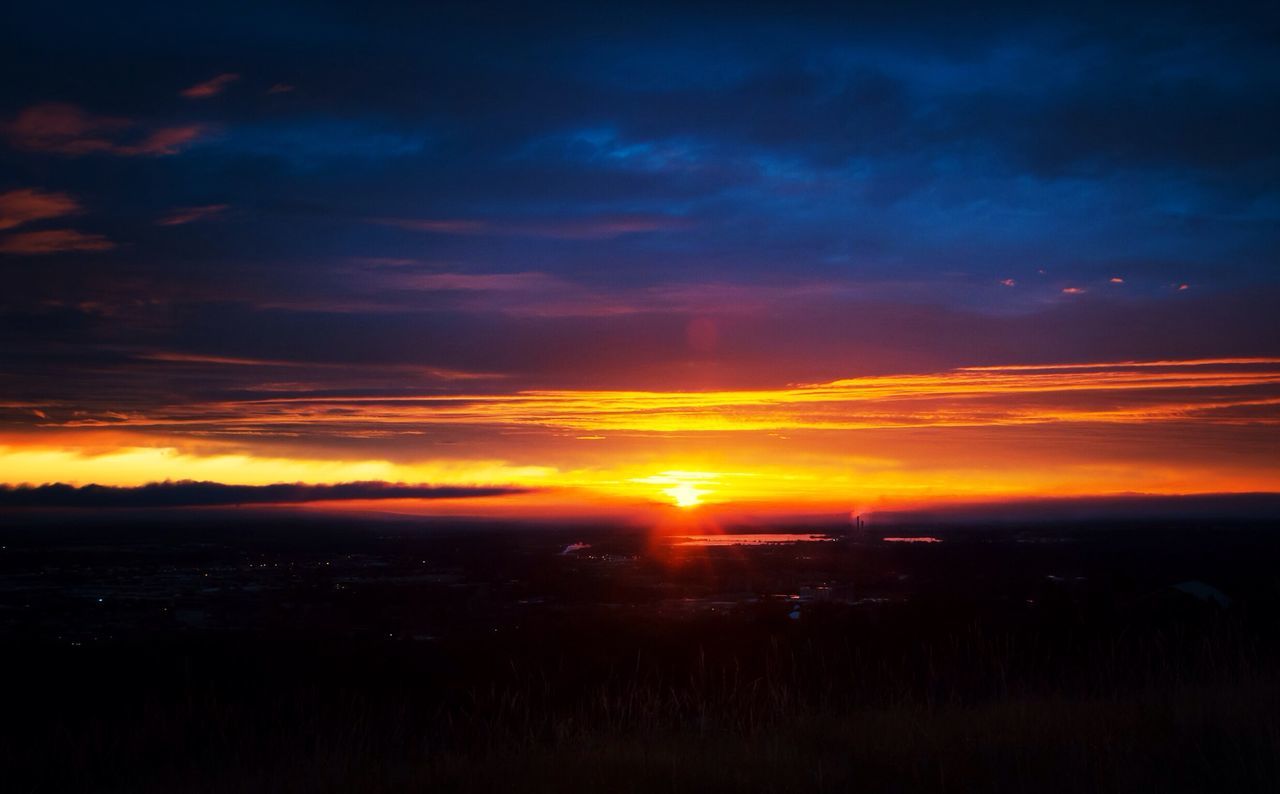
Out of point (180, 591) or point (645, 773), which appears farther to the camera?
point (180, 591)

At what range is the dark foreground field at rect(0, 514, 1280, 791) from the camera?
24.3ft

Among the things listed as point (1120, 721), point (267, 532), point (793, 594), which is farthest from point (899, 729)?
point (267, 532)

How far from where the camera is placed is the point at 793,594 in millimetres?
35750

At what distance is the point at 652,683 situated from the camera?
54.4 feet

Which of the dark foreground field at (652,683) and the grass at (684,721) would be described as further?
the dark foreground field at (652,683)

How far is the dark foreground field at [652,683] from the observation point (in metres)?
7.40

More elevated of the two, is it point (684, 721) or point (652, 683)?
point (684, 721)

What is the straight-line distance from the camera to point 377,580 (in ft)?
137

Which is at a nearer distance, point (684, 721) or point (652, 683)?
point (684, 721)

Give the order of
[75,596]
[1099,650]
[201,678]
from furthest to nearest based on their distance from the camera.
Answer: [75,596] → [201,678] → [1099,650]

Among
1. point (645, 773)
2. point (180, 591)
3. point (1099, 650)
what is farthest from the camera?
point (180, 591)

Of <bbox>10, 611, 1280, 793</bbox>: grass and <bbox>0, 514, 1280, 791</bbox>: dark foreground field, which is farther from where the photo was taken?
<bbox>0, 514, 1280, 791</bbox>: dark foreground field

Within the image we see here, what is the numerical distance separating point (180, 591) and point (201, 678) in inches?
949

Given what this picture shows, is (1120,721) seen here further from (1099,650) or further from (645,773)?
(1099,650)
